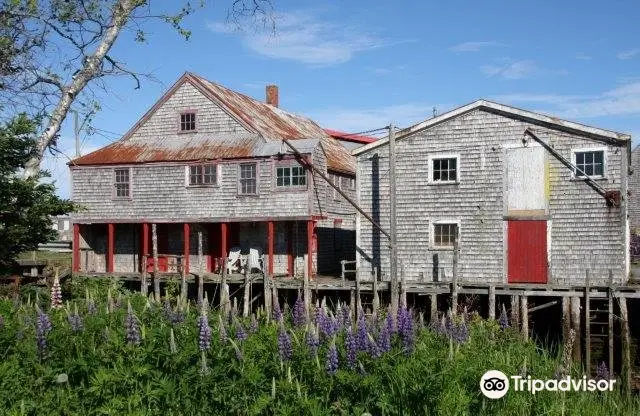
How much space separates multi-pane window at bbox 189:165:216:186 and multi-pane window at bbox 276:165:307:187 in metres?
2.94

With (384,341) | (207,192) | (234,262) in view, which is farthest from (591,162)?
(384,341)

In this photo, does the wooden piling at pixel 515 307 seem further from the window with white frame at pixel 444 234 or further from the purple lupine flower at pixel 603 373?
the purple lupine flower at pixel 603 373

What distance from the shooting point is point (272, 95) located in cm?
3994

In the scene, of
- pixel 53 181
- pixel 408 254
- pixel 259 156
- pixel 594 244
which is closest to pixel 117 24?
pixel 53 181

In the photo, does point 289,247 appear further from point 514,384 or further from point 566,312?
point 514,384

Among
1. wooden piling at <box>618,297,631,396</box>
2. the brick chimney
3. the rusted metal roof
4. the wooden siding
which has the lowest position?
wooden piling at <box>618,297,631,396</box>

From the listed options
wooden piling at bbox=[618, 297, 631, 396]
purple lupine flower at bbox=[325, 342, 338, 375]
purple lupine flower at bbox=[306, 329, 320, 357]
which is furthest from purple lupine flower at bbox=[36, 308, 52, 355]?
wooden piling at bbox=[618, 297, 631, 396]

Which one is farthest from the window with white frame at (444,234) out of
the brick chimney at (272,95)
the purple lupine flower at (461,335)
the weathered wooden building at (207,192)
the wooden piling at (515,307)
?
the brick chimney at (272,95)

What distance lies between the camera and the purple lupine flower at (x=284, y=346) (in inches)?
316

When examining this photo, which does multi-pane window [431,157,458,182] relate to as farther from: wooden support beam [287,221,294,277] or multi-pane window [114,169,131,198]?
multi-pane window [114,169,131,198]

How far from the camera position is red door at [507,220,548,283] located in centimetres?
2392

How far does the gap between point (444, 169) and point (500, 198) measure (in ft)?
7.32

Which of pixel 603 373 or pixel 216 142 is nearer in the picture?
pixel 603 373

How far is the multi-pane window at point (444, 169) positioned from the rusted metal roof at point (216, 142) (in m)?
5.47
